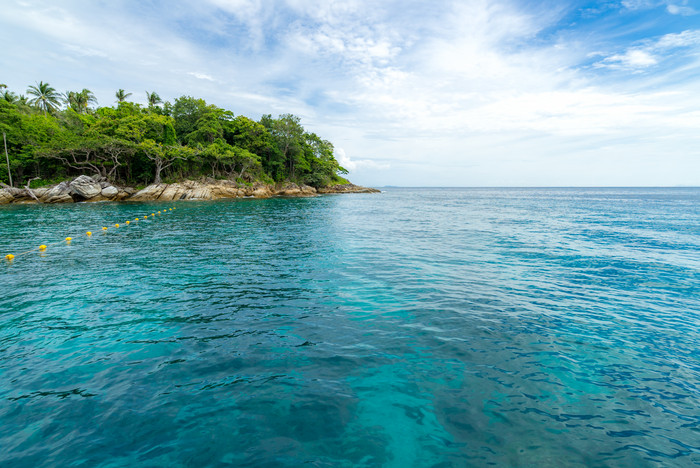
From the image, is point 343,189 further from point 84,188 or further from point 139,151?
point 84,188

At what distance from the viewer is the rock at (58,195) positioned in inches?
1752

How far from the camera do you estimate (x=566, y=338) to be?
24.3ft

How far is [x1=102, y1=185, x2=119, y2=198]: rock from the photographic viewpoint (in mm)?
48656

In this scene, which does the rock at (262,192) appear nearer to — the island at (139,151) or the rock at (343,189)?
the island at (139,151)

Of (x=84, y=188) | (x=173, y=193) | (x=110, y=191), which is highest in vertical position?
(x=84, y=188)

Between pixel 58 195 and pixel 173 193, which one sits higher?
pixel 173 193

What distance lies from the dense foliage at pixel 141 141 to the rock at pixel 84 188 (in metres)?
4.83

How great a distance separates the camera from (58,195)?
4478cm

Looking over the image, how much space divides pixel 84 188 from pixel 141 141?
12.1 m

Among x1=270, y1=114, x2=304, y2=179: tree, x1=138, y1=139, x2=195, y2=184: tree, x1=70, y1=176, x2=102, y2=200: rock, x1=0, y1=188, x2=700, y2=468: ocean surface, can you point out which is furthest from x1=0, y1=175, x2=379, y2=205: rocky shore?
x1=0, y1=188, x2=700, y2=468: ocean surface

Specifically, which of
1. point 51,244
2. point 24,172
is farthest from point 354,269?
point 24,172

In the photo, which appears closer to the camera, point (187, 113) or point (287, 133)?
point (187, 113)

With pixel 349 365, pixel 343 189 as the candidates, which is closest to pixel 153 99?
pixel 343 189

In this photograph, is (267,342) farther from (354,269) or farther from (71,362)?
(354,269)
